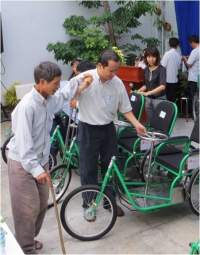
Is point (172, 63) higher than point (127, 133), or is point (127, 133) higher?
point (172, 63)

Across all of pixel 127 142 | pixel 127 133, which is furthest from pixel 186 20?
pixel 127 142

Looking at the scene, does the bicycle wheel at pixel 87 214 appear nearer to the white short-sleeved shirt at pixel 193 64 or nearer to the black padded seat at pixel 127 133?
the black padded seat at pixel 127 133

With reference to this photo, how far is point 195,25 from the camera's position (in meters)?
8.14

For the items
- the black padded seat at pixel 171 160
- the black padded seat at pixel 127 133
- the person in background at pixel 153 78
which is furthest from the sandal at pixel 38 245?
the person in background at pixel 153 78

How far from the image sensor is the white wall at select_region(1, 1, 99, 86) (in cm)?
816

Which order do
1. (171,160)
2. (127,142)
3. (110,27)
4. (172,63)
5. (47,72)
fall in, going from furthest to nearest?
(110,27), (172,63), (127,142), (171,160), (47,72)

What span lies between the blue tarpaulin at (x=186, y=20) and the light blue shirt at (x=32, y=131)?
565 centimetres

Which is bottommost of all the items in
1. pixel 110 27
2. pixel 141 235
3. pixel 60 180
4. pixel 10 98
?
pixel 141 235

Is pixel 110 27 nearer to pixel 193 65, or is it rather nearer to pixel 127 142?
pixel 193 65

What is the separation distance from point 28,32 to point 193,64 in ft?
10.6

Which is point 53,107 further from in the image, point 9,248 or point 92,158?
point 9,248

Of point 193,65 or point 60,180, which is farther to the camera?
point 193,65

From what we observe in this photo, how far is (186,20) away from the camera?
8.36 metres

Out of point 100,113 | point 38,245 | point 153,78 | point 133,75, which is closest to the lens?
point 38,245
